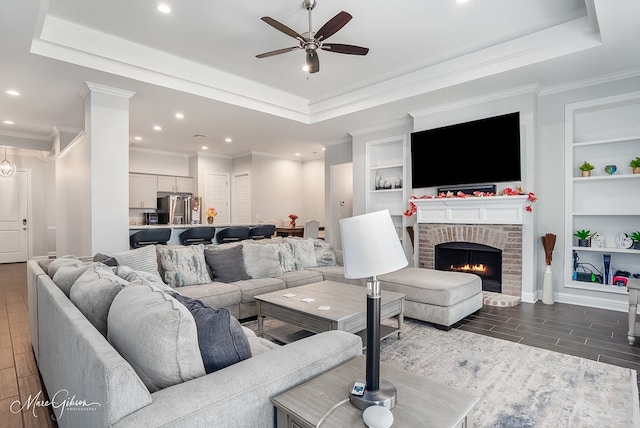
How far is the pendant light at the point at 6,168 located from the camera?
7870mm

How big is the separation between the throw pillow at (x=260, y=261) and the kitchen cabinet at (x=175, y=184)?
17.4 feet

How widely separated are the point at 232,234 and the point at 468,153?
13.0 feet

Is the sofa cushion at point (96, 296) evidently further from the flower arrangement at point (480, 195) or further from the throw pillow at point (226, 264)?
the flower arrangement at point (480, 195)

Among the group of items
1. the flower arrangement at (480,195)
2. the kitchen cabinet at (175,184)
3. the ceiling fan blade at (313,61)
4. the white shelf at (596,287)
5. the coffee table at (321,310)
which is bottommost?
the white shelf at (596,287)

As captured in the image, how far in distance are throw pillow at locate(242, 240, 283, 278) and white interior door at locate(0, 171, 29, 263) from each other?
7.67m

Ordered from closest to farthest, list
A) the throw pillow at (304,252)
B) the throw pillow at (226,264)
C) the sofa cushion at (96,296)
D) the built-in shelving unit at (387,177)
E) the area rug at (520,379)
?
the sofa cushion at (96,296) → the area rug at (520,379) → the throw pillow at (226,264) → the throw pillow at (304,252) → the built-in shelving unit at (387,177)

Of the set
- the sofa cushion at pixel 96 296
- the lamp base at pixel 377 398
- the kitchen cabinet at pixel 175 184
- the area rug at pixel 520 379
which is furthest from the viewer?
the kitchen cabinet at pixel 175 184

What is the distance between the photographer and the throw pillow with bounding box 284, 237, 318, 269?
4703 mm

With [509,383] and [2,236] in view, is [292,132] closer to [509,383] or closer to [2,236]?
[509,383]

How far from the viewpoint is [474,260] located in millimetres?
5129

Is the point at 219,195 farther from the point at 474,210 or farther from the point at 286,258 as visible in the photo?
the point at 474,210

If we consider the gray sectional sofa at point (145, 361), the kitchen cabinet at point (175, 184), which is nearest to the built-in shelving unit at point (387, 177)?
the gray sectional sofa at point (145, 361)

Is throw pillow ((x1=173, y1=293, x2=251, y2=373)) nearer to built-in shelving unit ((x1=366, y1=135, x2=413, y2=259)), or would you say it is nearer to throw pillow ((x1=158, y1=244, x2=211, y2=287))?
throw pillow ((x1=158, y1=244, x2=211, y2=287))

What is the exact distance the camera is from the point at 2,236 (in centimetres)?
818
